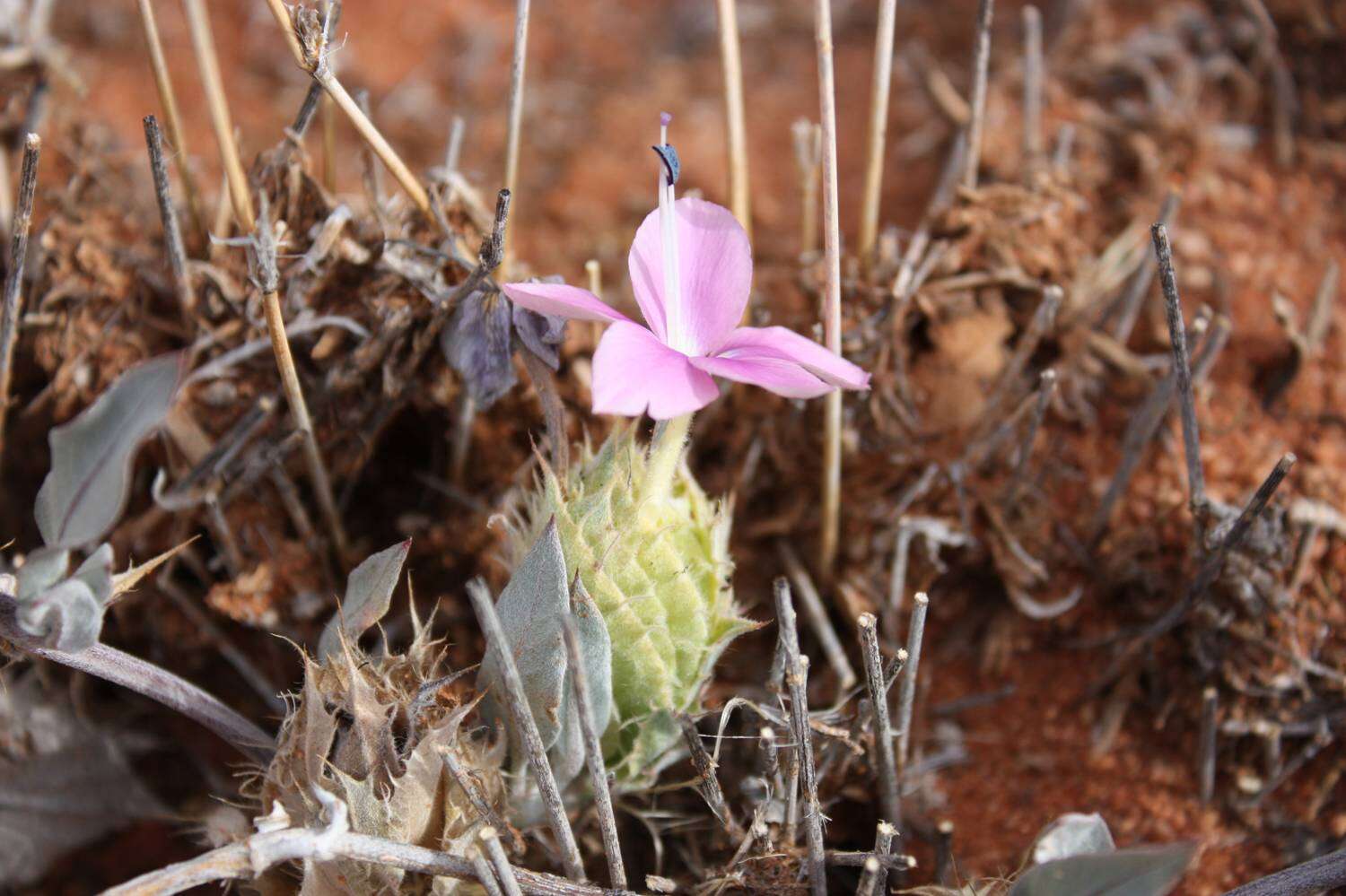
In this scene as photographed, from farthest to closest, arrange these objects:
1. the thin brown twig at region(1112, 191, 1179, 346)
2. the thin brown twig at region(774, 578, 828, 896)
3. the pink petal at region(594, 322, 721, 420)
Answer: the thin brown twig at region(1112, 191, 1179, 346)
the thin brown twig at region(774, 578, 828, 896)
the pink petal at region(594, 322, 721, 420)

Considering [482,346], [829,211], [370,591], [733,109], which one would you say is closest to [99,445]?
[370,591]

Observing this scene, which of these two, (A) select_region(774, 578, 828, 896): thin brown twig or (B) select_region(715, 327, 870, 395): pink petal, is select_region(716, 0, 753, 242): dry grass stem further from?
(A) select_region(774, 578, 828, 896): thin brown twig

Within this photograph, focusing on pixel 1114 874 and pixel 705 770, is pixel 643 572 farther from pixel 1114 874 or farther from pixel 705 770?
pixel 1114 874

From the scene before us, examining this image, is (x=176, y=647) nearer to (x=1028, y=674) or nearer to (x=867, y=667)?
(x=867, y=667)

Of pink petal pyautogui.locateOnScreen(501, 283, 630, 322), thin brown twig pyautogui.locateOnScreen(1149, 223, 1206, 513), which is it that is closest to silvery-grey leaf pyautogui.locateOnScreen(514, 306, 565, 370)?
pink petal pyautogui.locateOnScreen(501, 283, 630, 322)

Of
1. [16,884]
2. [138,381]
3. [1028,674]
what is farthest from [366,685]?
[1028,674]

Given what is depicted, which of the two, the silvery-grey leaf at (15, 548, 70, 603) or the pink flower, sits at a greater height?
the pink flower

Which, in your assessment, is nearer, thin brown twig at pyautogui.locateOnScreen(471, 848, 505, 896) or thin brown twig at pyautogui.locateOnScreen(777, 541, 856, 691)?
thin brown twig at pyautogui.locateOnScreen(471, 848, 505, 896)
